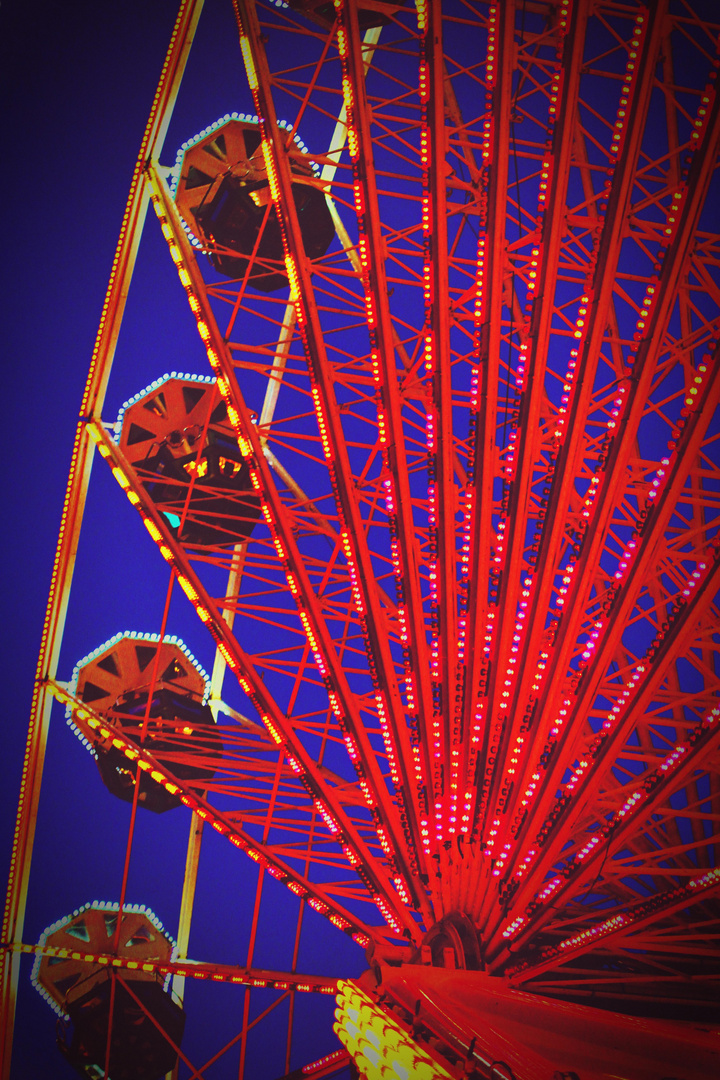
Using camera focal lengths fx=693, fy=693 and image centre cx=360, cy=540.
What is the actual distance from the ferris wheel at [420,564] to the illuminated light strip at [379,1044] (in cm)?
4

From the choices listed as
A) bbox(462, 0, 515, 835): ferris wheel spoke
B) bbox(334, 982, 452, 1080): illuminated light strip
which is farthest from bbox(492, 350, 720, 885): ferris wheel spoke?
bbox(334, 982, 452, 1080): illuminated light strip

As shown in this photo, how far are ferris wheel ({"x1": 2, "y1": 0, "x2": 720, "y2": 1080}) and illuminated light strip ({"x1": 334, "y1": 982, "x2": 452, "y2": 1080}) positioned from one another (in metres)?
0.04

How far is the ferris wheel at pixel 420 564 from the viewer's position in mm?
6855

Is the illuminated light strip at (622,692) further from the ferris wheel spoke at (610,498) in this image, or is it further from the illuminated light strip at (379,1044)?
the illuminated light strip at (379,1044)

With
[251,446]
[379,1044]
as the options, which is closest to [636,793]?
[379,1044]

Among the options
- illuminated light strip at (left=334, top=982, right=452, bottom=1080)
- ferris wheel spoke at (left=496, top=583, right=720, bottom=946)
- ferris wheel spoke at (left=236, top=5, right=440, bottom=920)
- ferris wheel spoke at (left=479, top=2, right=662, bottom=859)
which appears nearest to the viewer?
illuminated light strip at (left=334, top=982, right=452, bottom=1080)

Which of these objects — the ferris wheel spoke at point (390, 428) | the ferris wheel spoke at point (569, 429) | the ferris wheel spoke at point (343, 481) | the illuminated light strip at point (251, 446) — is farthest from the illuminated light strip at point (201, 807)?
the ferris wheel spoke at point (569, 429)

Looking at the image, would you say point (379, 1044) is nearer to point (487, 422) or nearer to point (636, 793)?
point (636, 793)

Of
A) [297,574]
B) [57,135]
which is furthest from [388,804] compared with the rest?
[57,135]

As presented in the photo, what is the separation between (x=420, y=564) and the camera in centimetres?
901

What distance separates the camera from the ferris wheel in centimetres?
686

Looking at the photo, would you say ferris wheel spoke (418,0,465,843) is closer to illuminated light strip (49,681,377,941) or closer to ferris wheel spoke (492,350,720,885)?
ferris wheel spoke (492,350,720,885)

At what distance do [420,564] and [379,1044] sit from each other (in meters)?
5.08

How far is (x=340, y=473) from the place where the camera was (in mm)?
8250
